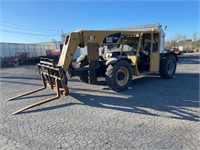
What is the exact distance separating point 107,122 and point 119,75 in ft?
9.58

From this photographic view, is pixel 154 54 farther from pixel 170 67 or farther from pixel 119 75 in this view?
pixel 119 75

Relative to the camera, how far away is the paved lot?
334cm

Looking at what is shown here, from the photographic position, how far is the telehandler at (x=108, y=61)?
6.30m

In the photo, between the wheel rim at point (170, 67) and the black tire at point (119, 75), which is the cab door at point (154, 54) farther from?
the black tire at point (119, 75)

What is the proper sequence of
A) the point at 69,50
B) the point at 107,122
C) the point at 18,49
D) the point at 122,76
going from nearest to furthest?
1. the point at 107,122
2. the point at 69,50
3. the point at 122,76
4. the point at 18,49

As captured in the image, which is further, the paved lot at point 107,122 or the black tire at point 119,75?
the black tire at point 119,75

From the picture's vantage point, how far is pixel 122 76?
22.8ft

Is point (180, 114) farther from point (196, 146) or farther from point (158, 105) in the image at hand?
point (196, 146)

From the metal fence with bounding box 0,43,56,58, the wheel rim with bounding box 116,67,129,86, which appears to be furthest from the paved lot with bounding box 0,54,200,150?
the metal fence with bounding box 0,43,56,58

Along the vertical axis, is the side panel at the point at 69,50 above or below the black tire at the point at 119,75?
above

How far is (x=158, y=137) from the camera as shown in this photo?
3441 mm

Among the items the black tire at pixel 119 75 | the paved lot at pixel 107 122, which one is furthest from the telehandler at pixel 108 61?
the paved lot at pixel 107 122

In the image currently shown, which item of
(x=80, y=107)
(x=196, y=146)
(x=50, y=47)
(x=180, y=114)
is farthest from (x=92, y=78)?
(x=50, y=47)

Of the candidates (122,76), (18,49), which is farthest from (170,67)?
(18,49)
